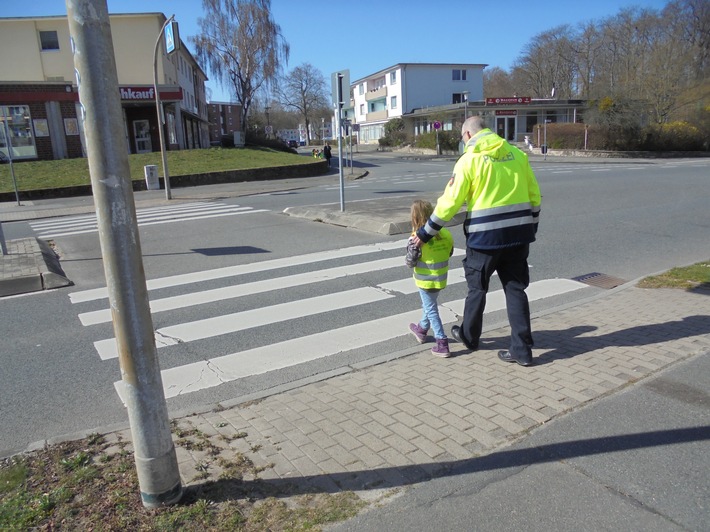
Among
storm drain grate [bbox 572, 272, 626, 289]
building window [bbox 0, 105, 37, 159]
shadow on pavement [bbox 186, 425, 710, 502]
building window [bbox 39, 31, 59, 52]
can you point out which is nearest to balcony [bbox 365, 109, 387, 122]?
building window [bbox 39, 31, 59, 52]

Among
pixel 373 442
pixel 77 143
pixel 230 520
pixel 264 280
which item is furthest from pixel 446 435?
pixel 77 143

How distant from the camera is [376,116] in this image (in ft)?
259

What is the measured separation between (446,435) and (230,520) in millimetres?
1418

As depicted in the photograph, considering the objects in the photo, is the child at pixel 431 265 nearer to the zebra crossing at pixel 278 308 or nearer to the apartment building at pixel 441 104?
the zebra crossing at pixel 278 308

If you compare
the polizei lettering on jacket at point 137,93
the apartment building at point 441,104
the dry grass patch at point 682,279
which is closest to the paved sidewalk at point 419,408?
the dry grass patch at point 682,279

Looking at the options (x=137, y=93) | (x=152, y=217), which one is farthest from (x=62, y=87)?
(x=152, y=217)

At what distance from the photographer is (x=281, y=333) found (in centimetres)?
Answer: 586

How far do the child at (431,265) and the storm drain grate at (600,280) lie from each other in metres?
3.43

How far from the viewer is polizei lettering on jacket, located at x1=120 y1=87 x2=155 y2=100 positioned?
3223cm

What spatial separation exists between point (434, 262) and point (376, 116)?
3038 inches

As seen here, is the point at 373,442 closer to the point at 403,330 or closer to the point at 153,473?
the point at 153,473

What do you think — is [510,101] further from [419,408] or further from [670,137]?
[419,408]

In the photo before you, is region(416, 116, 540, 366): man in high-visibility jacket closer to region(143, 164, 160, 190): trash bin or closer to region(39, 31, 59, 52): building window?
region(143, 164, 160, 190): trash bin

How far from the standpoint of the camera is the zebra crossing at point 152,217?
13945mm
